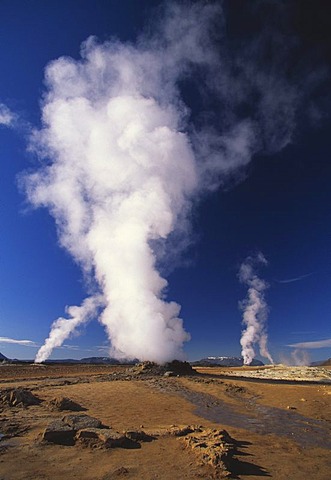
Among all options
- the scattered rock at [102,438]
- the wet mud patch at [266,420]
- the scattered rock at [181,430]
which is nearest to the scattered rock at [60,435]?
the scattered rock at [102,438]

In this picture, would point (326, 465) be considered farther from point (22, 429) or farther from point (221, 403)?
point (221, 403)

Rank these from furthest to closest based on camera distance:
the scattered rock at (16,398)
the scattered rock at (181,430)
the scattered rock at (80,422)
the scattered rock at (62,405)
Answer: the scattered rock at (16,398) < the scattered rock at (62,405) < the scattered rock at (181,430) < the scattered rock at (80,422)

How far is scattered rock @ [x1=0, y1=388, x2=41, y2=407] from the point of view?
1602 cm

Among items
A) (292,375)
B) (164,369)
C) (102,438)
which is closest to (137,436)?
(102,438)

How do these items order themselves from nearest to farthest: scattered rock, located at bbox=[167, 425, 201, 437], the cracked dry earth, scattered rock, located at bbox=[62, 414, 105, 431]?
the cracked dry earth < scattered rock, located at bbox=[62, 414, 105, 431] < scattered rock, located at bbox=[167, 425, 201, 437]

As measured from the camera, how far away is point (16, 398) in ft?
53.3

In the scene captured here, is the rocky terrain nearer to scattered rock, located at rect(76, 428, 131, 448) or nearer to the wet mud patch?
the wet mud patch

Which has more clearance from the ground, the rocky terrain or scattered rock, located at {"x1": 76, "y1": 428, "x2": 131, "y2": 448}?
the rocky terrain

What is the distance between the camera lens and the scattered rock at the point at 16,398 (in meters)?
16.0

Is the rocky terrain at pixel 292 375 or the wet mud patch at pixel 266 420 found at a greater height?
the rocky terrain at pixel 292 375

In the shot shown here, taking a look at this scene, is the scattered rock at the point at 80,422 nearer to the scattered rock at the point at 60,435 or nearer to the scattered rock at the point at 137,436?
the scattered rock at the point at 60,435

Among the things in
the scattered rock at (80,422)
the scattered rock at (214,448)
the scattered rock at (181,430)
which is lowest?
the scattered rock at (214,448)

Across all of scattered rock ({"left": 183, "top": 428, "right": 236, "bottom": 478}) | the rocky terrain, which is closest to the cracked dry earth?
scattered rock ({"left": 183, "top": 428, "right": 236, "bottom": 478})

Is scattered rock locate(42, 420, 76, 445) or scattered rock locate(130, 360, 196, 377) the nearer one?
scattered rock locate(42, 420, 76, 445)
